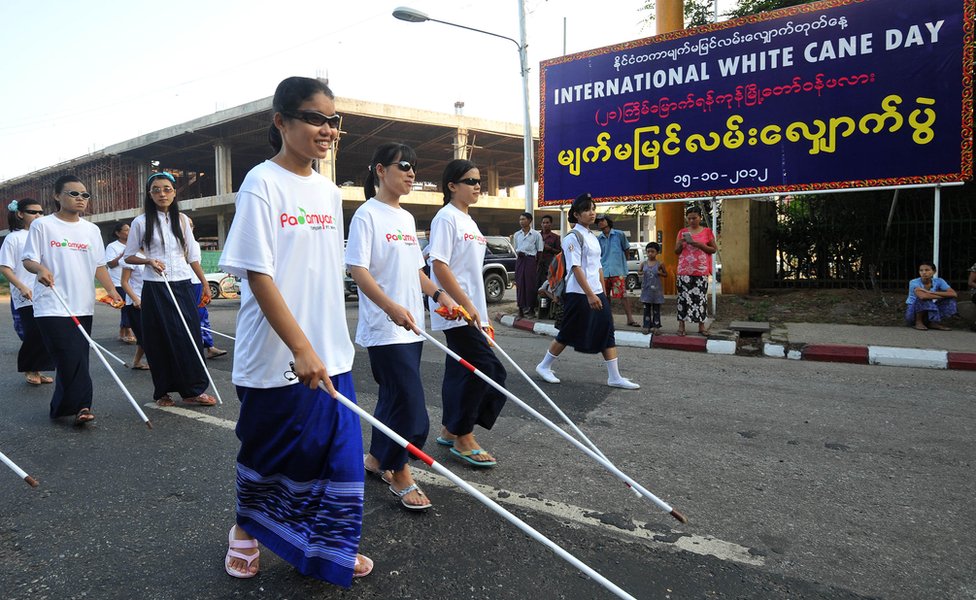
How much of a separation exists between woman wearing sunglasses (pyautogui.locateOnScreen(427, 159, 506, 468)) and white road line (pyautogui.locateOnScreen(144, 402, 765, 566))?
12.5 inches

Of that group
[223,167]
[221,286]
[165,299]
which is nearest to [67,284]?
[165,299]

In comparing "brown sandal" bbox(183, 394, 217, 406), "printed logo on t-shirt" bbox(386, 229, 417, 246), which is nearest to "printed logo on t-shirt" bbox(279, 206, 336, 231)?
"printed logo on t-shirt" bbox(386, 229, 417, 246)

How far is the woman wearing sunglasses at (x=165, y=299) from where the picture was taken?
4965 mm

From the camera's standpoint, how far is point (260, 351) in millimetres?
2256

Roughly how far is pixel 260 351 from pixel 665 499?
2.09 metres

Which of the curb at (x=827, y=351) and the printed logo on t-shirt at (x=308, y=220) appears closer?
the printed logo on t-shirt at (x=308, y=220)

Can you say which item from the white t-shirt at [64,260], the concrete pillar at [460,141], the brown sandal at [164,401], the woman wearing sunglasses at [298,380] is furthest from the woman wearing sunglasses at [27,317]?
the concrete pillar at [460,141]

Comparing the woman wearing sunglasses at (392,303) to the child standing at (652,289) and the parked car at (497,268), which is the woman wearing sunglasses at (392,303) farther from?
A: the parked car at (497,268)

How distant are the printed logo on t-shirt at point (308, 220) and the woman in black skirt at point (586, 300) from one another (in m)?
3.32

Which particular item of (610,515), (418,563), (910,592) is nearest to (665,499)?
(610,515)

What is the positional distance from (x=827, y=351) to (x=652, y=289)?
238 cm

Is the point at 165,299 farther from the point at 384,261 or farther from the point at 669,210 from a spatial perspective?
the point at 669,210

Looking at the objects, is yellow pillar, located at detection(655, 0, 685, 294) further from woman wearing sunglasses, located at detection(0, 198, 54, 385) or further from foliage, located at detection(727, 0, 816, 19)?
woman wearing sunglasses, located at detection(0, 198, 54, 385)

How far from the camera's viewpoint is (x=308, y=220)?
2268 millimetres
